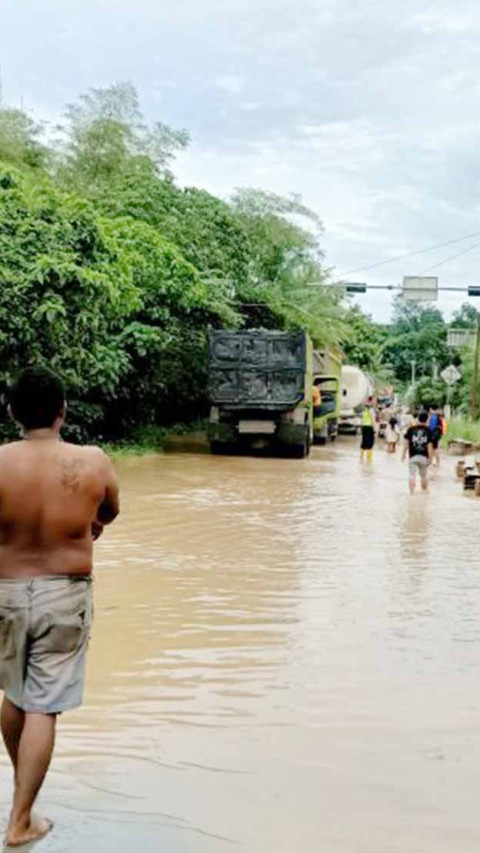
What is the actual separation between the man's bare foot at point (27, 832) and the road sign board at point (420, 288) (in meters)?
25.0

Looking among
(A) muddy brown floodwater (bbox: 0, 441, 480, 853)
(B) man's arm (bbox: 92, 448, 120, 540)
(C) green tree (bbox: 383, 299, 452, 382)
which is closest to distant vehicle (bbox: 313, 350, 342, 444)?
(A) muddy brown floodwater (bbox: 0, 441, 480, 853)

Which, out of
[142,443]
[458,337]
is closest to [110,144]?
[142,443]

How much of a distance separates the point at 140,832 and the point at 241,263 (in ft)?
87.0

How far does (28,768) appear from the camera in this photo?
138 inches

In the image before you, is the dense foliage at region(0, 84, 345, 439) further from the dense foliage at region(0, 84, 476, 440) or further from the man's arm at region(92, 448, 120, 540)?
the man's arm at region(92, 448, 120, 540)

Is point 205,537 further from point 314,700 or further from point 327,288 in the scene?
point 327,288

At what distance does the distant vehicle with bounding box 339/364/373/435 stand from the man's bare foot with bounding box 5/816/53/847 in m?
35.4

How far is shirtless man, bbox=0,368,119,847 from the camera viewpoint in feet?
11.6

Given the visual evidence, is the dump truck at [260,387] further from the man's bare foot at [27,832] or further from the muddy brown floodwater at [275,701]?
the man's bare foot at [27,832]

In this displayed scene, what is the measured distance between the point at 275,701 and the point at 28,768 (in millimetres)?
2078

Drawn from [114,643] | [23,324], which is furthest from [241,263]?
[114,643]

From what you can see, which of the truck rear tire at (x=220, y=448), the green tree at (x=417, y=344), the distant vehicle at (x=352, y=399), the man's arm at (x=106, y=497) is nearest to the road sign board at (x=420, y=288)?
the truck rear tire at (x=220, y=448)

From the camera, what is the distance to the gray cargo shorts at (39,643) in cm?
354

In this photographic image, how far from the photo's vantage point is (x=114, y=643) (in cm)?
647
